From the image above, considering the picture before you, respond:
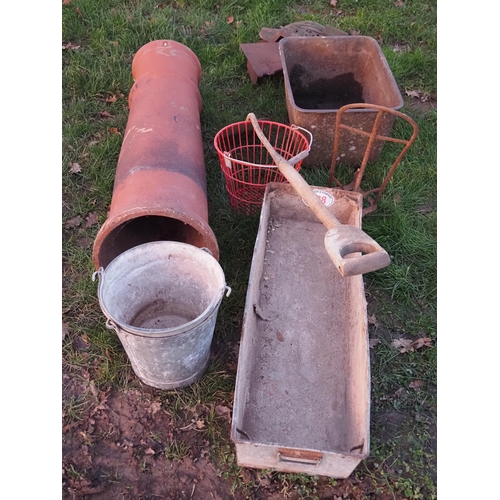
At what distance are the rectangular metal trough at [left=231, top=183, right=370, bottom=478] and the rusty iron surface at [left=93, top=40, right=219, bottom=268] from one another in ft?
1.73

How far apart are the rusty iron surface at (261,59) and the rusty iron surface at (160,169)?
975mm

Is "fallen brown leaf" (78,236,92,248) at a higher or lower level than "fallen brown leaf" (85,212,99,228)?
lower

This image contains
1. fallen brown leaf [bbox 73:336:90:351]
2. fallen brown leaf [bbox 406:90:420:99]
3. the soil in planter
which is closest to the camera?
fallen brown leaf [bbox 73:336:90:351]

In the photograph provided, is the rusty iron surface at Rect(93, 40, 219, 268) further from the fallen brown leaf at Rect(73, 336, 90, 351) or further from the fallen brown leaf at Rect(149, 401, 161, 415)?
the fallen brown leaf at Rect(149, 401, 161, 415)

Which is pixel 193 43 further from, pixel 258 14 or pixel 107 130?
pixel 107 130

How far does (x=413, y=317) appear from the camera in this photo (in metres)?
3.00

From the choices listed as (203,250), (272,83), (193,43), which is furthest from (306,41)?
(203,250)

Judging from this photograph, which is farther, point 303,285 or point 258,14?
point 258,14

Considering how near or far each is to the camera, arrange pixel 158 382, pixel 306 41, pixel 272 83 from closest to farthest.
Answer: pixel 158 382, pixel 306 41, pixel 272 83

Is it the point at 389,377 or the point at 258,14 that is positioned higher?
the point at 258,14

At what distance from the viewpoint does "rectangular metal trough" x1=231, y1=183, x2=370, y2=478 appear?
212 centimetres

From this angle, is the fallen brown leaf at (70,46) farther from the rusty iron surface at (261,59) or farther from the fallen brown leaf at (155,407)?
the fallen brown leaf at (155,407)

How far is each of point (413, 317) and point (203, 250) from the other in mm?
1631

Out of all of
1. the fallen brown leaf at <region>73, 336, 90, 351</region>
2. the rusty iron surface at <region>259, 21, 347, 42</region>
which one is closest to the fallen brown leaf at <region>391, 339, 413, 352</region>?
the fallen brown leaf at <region>73, 336, 90, 351</region>
